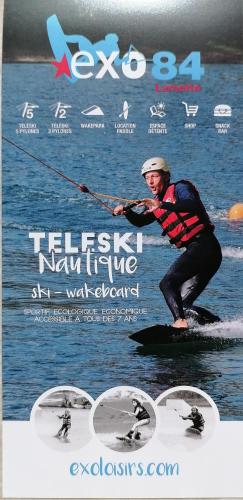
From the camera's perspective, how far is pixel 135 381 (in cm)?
360

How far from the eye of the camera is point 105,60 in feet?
11.7

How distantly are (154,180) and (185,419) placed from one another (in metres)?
0.72

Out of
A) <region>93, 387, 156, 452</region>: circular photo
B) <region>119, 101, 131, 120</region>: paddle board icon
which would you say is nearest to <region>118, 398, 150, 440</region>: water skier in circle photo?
<region>93, 387, 156, 452</region>: circular photo

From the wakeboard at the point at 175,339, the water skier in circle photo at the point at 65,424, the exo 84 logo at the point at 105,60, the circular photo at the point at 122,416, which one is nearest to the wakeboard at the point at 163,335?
the wakeboard at the point at 175,339

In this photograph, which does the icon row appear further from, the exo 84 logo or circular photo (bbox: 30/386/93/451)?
circular photo (bbox: 30/386/93/451)

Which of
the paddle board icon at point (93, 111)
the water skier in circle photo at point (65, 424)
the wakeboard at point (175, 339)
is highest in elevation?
the paddle board icon at point (93, 111)

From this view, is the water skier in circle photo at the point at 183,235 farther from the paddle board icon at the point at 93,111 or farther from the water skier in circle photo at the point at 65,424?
the water skier in circle photo at the point at 65,424

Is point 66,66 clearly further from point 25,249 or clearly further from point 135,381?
point 135,381

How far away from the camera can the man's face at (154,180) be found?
11.9 feet

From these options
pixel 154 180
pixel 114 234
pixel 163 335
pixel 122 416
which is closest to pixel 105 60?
pixel 154 180

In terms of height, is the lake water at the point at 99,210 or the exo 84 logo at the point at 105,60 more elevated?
the exo 84 logo at the point at 105,60

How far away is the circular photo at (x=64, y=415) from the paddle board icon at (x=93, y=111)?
81cm

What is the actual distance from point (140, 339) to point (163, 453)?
34cm

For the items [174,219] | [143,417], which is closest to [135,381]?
[143,417]
